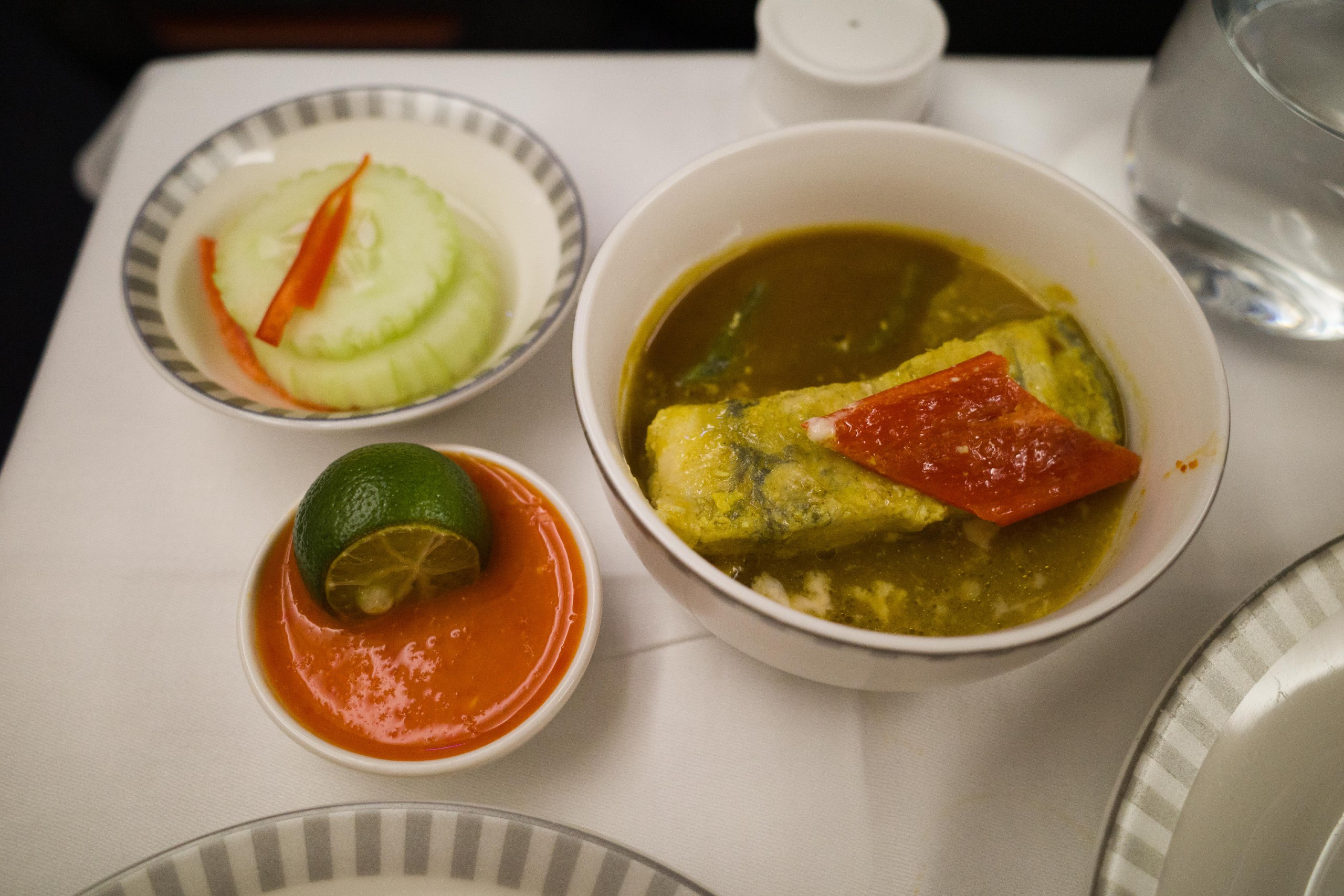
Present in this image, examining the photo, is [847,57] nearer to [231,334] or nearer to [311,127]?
[311,127]

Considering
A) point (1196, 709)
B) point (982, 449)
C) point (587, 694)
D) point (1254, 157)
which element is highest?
point (1254, 157)

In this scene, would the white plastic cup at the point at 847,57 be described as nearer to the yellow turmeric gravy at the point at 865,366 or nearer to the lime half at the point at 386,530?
the yellow turmeric gravy at the point at 865,366

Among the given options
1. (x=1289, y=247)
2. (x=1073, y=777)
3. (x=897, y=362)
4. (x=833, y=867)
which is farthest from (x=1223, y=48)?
(x=833, y=867)

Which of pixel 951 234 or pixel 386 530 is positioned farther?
pixel 951 234

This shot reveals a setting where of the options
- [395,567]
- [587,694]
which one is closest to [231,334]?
[395,567]

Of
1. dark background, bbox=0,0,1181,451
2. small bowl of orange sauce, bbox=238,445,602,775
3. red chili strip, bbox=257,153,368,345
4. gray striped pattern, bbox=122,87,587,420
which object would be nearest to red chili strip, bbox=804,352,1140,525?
small bowl of orange sauce, bbox=238,445,602,775

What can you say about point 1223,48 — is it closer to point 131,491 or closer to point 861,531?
point 861,531
